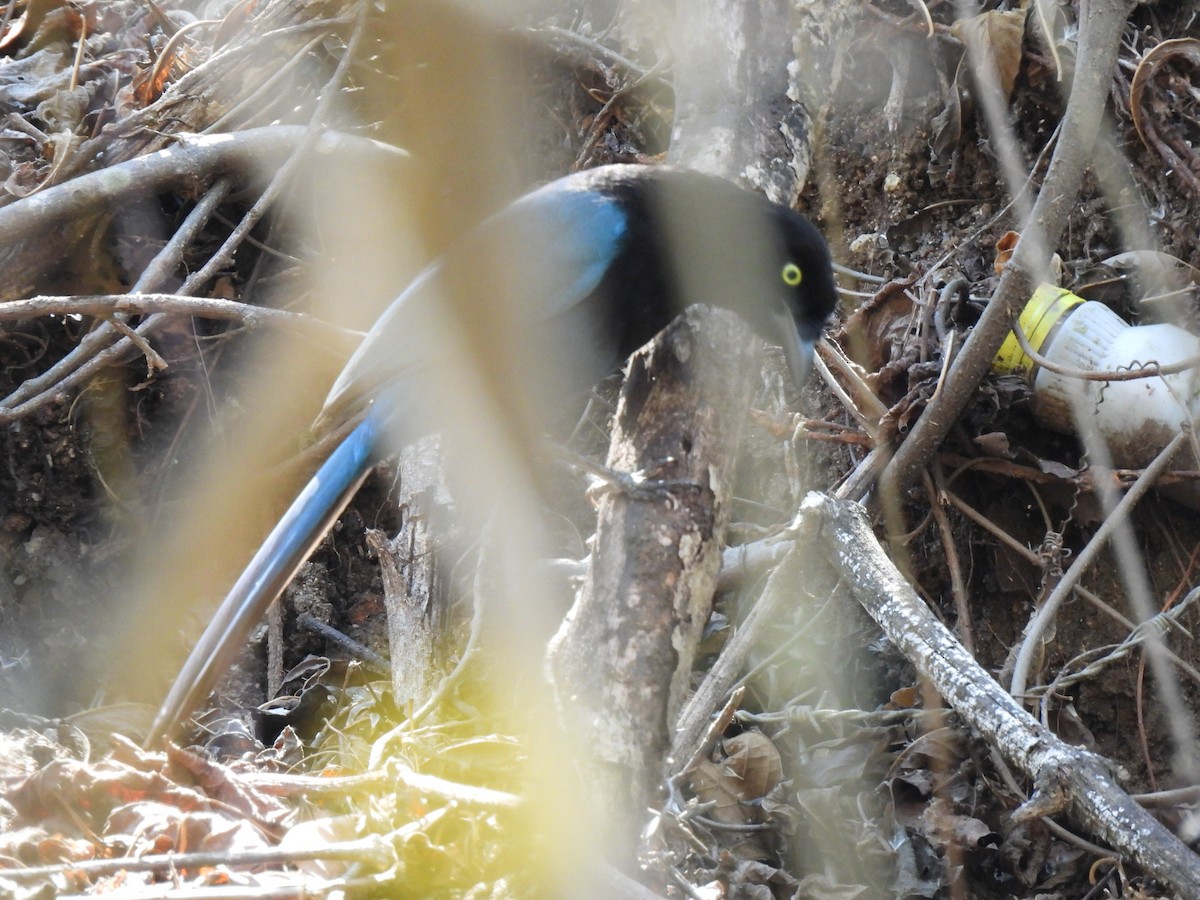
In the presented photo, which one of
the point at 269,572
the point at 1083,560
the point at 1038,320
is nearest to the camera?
the point at 269,572

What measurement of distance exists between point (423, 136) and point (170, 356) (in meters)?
1.37

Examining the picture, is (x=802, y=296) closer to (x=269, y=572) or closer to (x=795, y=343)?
(x=795, y=343)

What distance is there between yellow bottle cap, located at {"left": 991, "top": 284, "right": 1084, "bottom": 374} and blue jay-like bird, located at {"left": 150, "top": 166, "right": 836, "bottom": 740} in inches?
23.6

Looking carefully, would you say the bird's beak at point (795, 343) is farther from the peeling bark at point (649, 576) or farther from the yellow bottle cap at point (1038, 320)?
the yellow bottle cap at point (1038, 320)

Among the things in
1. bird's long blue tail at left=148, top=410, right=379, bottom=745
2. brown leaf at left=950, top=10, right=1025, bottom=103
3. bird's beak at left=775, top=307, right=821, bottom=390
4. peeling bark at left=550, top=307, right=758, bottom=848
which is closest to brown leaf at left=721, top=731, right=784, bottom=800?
peeling bark at left=550, top=307, right=758, bottom=848

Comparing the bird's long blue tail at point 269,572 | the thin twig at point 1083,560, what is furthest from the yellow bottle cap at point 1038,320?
the bird's long blue tail at point 269,572

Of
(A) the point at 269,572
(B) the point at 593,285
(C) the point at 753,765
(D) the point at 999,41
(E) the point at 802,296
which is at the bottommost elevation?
(C) the point at 753,765

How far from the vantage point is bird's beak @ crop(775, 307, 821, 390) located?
10.8 feet

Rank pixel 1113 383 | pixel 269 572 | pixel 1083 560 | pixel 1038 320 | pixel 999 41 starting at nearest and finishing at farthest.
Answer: pixel 269 572 < pixel 1083 560 < pixel 1113 383 < pixel 1038 320 < pixel 999 41

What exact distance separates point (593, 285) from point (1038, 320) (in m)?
1.39

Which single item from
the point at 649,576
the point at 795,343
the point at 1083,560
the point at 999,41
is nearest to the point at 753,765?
the point at 649,576

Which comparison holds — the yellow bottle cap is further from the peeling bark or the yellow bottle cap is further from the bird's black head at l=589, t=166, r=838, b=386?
the peeling bark

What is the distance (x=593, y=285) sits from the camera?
10.8ft

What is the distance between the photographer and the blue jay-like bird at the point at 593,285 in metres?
3.21
